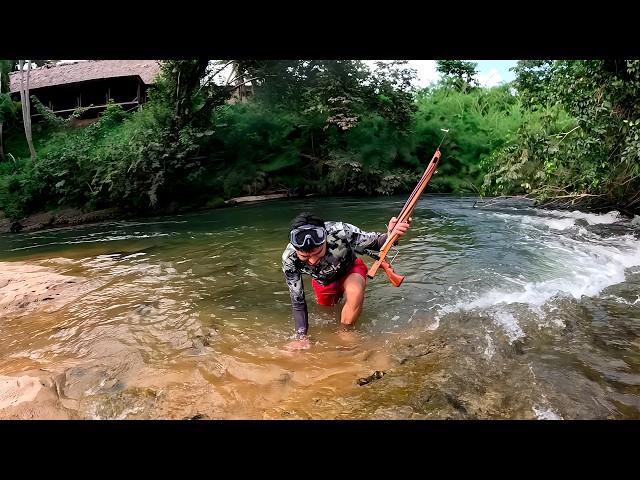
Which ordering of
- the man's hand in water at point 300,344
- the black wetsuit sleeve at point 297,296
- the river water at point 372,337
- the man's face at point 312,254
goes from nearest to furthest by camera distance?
the river water at point 372,337
the man's face at point 312,254
the man's hand in water at point 300,344
the black wetsuit sleeve at point 297,296

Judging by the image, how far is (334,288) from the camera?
5223 mm

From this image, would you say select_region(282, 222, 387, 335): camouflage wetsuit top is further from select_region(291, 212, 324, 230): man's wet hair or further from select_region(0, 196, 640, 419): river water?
select_region(0, 196, 640, 419): river water

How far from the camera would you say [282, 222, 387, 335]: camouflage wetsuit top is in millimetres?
4554

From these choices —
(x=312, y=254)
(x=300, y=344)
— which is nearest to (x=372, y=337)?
(x=300, y=344)

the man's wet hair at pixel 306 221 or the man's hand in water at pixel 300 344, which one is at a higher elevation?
the man's wet hair at pixel 306 221

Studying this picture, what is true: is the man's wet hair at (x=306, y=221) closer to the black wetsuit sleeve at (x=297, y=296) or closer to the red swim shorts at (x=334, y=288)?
the black wetsuit sleeve at (x=297, y=296)

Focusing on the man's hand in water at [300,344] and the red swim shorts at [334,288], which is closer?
the man's hand in water at [300,344]

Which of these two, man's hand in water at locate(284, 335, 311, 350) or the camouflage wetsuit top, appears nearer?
man's hand in water at locate(284, 335, 311, 350)

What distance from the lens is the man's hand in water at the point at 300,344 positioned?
4418mm

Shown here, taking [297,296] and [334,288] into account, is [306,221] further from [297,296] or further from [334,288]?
[334,288]

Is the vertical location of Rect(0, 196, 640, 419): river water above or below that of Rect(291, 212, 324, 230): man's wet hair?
below

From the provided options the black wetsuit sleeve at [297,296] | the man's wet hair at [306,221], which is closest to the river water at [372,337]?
the black wetsuit sleeve at [297,296]

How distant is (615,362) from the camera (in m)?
3.73

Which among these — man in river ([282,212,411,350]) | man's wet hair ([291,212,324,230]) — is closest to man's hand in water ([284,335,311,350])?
man in river ([282,212,411,350])
